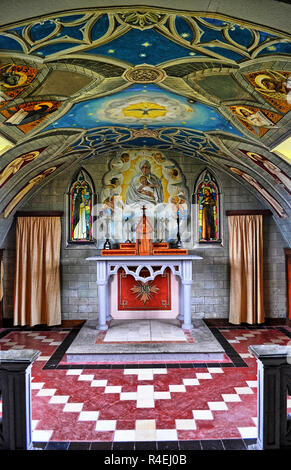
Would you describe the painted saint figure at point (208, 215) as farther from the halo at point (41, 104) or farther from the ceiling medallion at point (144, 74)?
the halo at point (41, 104)

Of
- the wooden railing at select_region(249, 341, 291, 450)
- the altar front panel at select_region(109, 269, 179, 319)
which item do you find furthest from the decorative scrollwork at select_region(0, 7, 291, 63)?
the altar front panel at select_region(109, 269, 179, 319)

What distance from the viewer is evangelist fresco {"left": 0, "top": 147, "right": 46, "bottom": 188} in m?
7.05

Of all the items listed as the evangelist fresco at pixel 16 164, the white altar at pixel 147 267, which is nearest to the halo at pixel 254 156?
the white altar at pixel 147 267

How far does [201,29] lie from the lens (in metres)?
3.45

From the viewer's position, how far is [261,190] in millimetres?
8945

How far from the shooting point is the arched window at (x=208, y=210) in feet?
33.2

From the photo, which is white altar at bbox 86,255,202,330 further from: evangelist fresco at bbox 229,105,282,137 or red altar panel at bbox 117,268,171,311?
evangelist fresco at bbox 229,105,282,137

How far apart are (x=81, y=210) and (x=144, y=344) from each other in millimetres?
4272

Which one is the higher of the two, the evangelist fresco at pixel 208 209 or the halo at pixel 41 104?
the halo at pixel 41 104

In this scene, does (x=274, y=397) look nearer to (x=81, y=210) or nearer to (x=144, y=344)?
(x=144, y=344)

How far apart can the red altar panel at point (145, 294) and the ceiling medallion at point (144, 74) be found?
5.97 meters

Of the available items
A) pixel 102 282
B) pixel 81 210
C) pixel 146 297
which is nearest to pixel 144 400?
pixel 102 282
